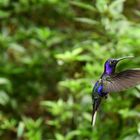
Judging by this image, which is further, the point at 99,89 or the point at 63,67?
the point at 63,67

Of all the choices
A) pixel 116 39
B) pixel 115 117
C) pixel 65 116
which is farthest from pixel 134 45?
pixel 65 116

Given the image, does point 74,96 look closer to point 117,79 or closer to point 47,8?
point 47,8

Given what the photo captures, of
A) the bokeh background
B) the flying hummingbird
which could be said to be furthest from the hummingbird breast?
the bokeh background

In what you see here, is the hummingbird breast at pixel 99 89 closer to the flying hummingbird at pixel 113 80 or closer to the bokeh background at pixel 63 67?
the flying hummingbird at pixel 113 80

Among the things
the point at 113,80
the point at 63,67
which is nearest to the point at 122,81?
the point at 113,80

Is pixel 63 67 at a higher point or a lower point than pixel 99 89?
lower

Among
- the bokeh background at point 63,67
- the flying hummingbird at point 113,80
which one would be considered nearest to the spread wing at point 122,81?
the flying hummingbird at point 113,80

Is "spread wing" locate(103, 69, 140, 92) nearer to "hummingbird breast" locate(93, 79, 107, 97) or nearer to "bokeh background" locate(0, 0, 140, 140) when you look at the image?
"hummingbird breast" locate(93, 79, 107, 97)

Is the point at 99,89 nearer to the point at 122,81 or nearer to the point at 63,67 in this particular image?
the point at 122,81
